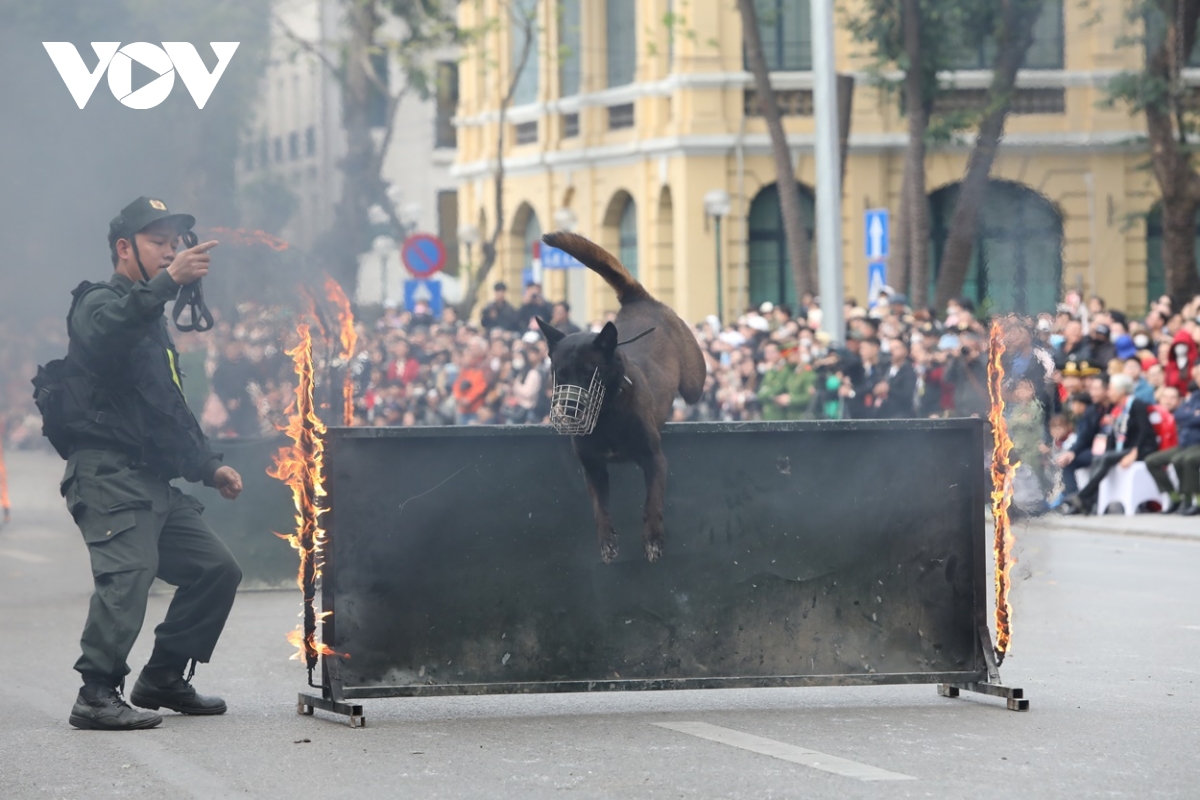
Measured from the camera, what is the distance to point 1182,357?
21.0 metres

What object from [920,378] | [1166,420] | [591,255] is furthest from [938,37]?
[591,255]

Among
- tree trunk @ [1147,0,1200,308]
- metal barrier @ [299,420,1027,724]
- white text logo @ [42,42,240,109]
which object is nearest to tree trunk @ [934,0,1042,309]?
tree trunk @ [1147,0,1200,308]

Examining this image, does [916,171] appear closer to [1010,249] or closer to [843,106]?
[843,106]

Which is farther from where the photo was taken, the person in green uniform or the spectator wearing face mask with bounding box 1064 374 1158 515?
the person in green uniform

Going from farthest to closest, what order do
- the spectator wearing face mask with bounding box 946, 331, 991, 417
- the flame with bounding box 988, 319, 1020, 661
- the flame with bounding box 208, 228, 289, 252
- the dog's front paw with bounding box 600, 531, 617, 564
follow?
the flame with bounding box 208, 228, 289, 252 → the spectator wearing face mask with bounding box 946, 331, 991, 417 → the flame with bounding box 988, 319, 1020, 661 → the dog's front paw with bounding box 600, 531, 617, 564

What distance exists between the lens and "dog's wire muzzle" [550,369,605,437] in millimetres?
8008

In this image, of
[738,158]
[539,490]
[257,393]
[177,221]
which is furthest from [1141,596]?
[738,158]

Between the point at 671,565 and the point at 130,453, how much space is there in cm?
211

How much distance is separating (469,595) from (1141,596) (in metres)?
6.39

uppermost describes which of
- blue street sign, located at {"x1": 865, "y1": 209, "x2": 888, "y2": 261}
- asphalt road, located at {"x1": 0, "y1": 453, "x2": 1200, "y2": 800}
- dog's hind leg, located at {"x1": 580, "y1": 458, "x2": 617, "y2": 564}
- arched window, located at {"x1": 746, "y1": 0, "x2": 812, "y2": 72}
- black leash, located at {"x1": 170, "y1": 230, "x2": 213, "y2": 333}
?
arched window, located at {"x1": 746, "y1": 0, "x2": 812, "y2": 72}

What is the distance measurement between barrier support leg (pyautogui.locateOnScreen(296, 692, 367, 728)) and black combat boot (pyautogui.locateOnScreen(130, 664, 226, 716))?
1.36 ft

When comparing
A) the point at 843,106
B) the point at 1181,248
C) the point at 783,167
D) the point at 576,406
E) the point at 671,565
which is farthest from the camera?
the point at 783,167

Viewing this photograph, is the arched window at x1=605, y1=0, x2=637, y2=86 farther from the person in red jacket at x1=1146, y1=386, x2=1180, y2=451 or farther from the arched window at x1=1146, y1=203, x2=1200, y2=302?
the person in red jacket at x1=1146, y1=386, x2=1180, y2=451

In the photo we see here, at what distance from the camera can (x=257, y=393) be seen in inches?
874
